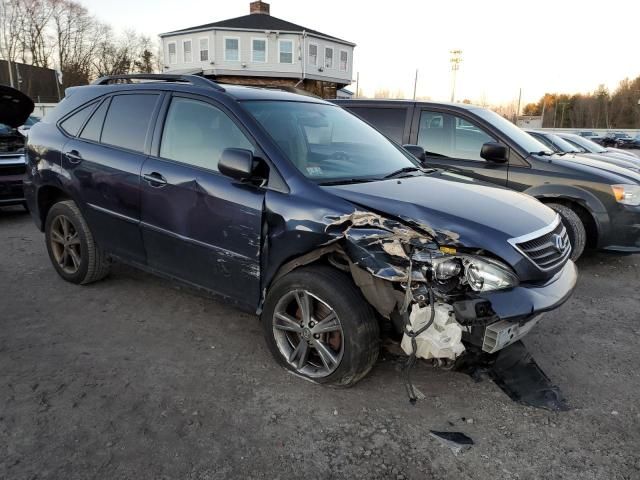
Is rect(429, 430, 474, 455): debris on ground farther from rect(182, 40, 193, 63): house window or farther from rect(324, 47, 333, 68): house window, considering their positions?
rect(182, 40, 193, 63): house window

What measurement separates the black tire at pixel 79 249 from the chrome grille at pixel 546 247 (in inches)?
140

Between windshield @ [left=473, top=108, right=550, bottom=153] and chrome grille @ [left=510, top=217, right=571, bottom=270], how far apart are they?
2.88 m

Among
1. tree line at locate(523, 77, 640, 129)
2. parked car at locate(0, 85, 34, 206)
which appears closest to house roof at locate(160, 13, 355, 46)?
parked car at locate(0, 85, 34, 206)

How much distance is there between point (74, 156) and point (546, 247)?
12.8ft

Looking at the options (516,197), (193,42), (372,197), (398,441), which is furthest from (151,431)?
(193,42)

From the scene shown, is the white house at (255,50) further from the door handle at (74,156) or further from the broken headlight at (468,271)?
the broken headlight at (468,271)

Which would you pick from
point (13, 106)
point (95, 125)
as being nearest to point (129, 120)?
point (95, 125)

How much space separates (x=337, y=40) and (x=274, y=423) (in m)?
43.8

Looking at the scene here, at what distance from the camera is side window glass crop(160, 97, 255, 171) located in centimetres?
337

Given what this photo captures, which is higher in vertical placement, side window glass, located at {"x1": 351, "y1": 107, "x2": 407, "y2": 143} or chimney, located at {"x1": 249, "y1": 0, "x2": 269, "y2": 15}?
chimney, located at {"x1": 249, "y1": 0, "x2": 269, "y2": 15}

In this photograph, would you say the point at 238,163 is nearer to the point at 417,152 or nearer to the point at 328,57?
the point at 417,152

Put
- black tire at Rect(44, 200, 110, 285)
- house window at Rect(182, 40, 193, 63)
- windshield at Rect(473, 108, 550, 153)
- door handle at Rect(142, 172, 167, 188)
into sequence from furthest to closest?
1. house window at Rect(182, 40, 193, 63)
2. windshield at Rect(473, 108, 550, 153)
3. black tire at Rect(44, 200, 110, 285)
4. door handle at Rect(142, 172, 167, 188)

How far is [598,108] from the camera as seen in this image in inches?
3250

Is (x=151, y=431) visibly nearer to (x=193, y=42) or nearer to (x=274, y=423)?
(x=274, y=423)
